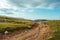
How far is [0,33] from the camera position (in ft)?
105

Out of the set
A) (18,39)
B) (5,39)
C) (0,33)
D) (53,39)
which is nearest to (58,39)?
(53,39)

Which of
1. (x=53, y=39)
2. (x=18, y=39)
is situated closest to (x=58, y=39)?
(x=53, y=39)

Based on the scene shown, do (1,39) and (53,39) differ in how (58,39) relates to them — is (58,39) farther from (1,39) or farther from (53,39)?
(1,39)

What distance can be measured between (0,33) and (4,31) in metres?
1.69

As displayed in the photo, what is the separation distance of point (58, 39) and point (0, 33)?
11668mm

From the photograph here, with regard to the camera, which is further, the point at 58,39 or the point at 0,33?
the point at 0,33

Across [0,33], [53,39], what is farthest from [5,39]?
[53,39]

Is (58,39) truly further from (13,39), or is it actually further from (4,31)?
(4,31)

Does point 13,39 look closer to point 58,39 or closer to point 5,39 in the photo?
point 5,39

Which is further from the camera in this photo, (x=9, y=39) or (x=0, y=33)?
(x=0, y=33)

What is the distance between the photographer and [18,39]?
2627 cm

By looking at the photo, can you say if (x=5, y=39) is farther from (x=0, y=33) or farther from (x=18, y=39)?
(x=0, y=33)

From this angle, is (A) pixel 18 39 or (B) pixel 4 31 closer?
(A) pixel 18 39

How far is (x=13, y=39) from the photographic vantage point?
26203 mm
